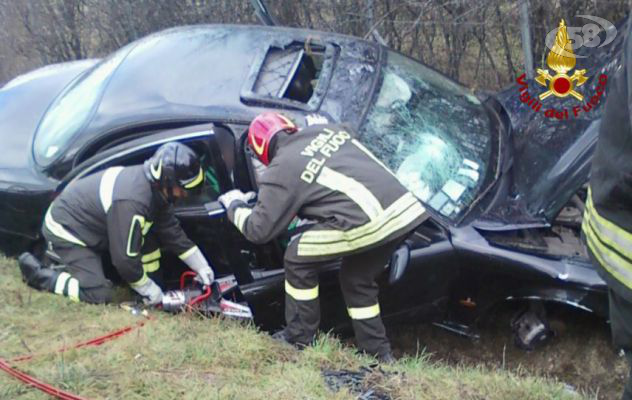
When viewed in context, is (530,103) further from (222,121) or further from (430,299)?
(222,121)

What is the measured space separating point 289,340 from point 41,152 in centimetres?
207

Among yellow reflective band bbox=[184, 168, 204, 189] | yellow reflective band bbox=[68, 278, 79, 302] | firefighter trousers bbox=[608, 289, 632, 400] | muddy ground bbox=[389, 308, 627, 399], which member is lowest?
muddy ground bbox=[389, 308, 627, 399]

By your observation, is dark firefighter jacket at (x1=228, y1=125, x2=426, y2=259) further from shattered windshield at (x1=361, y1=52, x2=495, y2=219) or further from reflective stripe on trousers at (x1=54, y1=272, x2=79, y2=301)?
reflective stripe on trousers at (x1=54, y1=272, x2=79, y2=301)

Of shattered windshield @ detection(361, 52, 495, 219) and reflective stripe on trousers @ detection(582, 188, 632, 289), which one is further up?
reflective stripe on trousers @ detection(582, 188, 632, 289)

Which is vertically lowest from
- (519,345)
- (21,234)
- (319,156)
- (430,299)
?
(519,345)

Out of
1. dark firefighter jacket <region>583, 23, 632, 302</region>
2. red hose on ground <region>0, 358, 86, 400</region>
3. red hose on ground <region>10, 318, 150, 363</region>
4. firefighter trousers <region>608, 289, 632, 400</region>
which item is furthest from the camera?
red hose on ground <region>10, 318, 150, 363</region>

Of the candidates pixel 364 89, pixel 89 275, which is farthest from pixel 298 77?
pixel 89 275

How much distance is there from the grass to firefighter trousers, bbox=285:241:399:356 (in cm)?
15

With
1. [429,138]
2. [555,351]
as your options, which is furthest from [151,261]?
[555,351]

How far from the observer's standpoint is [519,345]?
3.32 metres

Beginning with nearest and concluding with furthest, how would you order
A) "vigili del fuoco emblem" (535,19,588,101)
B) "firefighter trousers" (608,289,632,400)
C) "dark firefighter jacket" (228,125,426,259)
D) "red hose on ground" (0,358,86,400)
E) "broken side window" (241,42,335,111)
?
"firefighter trousers" (608,289,632,400)
"red hose on ground" (0,358,86,400)
"dark firefighter jacket" (228,125,426,259)
"broken side window" (241,42,335,111)
"vigili del fuoco emblem" (535,19,588,101)

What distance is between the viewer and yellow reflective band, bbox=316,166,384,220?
120 inches

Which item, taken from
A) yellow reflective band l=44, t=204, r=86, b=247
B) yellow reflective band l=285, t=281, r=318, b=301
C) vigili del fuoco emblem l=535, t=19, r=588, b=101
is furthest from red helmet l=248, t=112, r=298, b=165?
vigili del fuoco emblem l=535, t=19, r=588, b=101

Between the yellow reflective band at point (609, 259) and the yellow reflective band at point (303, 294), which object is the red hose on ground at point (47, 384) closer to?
the yellow reflective band at point (303, 294)
